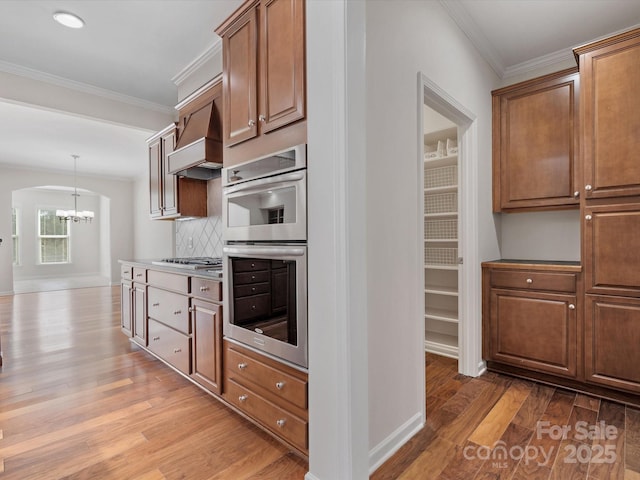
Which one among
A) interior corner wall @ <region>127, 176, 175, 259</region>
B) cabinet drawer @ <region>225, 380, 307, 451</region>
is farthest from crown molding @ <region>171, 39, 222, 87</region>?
interior corner wall @ <region>127, 176, 175, 259</region>

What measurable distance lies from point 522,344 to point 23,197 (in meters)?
11.0

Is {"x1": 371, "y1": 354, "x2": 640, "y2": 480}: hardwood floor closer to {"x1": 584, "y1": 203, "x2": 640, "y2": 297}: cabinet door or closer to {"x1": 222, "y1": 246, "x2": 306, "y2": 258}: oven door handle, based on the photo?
{"x1": 584, "y1": 203, "x2": 640, "y2": 297}: cabinet door

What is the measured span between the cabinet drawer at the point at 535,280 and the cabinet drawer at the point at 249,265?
74.0 inches

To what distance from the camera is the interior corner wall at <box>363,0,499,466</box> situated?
1.59 meters

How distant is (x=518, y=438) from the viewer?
179cm

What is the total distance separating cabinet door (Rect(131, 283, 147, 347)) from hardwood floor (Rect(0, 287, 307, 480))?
0.20 meters

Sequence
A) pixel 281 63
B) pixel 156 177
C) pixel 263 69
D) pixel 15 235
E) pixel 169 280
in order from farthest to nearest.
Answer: pixel 15 235, pixel 156 177, pixel 169 280, pixel 263 69, pixel 281 63

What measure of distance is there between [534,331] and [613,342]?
0.44 metres

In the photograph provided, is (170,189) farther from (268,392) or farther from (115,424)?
(268,392)

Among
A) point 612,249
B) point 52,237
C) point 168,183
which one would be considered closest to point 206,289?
point 168,183

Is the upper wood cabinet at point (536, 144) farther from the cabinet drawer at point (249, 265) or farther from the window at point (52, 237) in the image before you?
the window at point (52, 237)

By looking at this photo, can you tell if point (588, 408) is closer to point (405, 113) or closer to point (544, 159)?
point (544, 159)

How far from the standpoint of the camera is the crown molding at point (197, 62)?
9.07 feet

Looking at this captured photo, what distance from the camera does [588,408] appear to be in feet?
6.91
